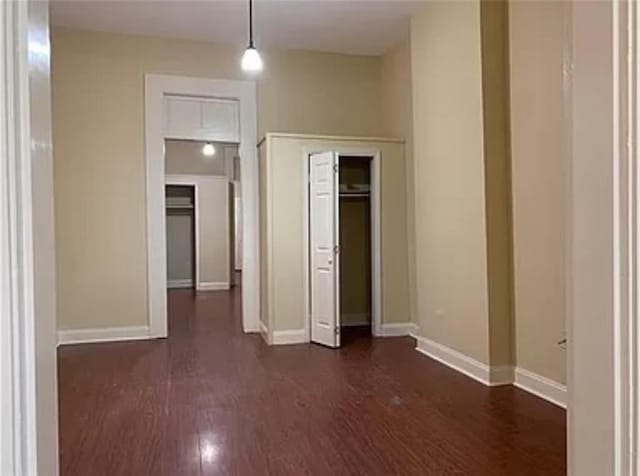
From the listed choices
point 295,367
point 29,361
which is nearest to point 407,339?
point 295,367

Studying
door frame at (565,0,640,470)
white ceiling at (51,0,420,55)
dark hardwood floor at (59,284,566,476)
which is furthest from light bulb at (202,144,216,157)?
door frame at (565,0,640,470)

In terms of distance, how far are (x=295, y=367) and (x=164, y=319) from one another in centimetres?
199

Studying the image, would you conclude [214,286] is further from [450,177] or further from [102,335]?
[450,177]

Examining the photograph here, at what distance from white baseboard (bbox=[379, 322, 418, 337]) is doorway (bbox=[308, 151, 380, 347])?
0.10m

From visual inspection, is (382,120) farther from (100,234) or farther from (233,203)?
(233,203)

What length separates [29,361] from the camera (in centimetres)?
74

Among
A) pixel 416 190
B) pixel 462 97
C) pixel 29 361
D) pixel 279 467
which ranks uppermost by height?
pixel 462 97

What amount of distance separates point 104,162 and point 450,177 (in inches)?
143

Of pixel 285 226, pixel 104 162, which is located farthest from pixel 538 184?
pixel 104 162

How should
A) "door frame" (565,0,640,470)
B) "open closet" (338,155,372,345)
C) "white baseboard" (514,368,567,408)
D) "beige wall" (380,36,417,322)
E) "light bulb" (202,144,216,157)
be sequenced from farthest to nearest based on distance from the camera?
1. "light bulb" (202,144,216,157)
2. "open closet" (338,155,372,345)
3. "beige wall" (380,36,417,322)
4. "white baseboard" (514,368,567,408)
5. "door frame" (565,0,640,470)

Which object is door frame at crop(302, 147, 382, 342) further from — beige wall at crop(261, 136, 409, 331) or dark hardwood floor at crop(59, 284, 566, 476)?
dark hardwood floor at crop(59, 284, 566, 476)

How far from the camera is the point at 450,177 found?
4.52 m

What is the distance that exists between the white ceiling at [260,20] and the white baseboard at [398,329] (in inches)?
124

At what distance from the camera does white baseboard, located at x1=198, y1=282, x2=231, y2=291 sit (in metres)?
11.0
